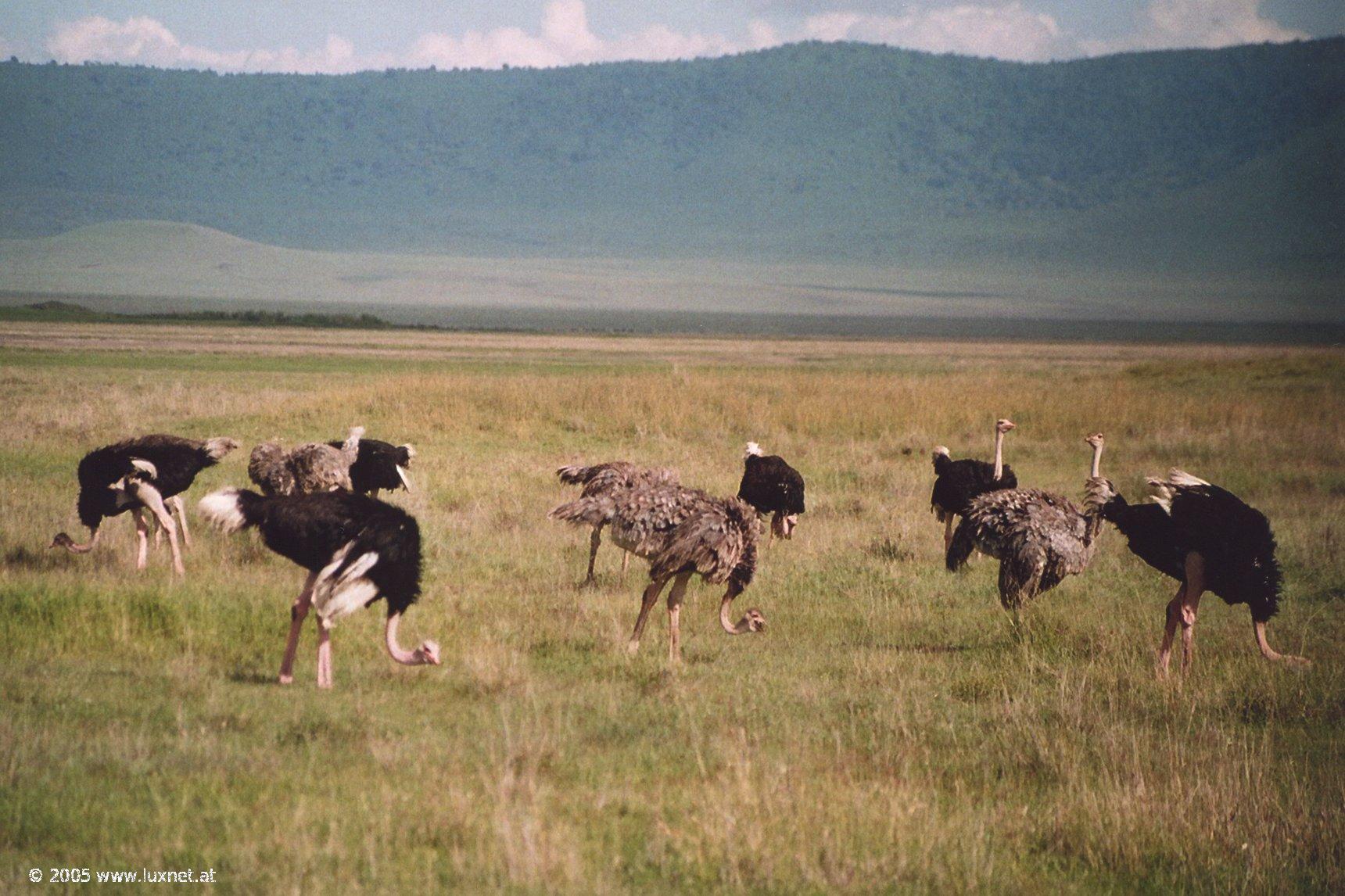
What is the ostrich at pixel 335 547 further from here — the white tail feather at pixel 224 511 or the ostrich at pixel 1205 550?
the ostrich at pixel 1205 550

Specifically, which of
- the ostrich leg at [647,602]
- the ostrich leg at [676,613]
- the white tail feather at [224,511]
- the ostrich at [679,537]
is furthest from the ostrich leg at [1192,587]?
the white tail feather at [224,511]

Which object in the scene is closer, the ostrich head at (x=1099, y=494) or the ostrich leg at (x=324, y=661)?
the ostrich leg at (x=324, y=661)

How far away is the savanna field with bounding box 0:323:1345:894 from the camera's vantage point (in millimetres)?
6832

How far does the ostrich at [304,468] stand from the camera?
15.1m

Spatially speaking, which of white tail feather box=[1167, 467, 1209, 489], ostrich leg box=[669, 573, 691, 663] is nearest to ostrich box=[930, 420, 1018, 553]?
white tail feather box=[1167, 467, 1209, 489]

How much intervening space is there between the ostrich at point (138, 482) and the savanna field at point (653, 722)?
294 millimetres

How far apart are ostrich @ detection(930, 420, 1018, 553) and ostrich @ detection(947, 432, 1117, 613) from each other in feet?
12.2

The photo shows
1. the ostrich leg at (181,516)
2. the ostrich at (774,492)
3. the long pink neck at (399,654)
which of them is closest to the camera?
the long pink neck at (399,654)

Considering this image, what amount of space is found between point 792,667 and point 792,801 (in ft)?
10.7

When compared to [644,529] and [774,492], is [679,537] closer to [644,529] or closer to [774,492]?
[644,529]

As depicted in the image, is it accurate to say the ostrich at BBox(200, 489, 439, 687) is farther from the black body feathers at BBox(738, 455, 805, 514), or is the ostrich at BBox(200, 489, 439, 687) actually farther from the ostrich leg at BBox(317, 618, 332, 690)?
the black body feathers at BBox(738, 455, 805, 514)

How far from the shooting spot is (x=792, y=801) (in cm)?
746

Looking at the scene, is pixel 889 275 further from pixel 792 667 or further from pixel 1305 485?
pixel 792 667

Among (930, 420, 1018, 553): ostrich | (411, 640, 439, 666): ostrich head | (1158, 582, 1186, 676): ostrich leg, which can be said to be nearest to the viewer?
(411, 640, 439, 666): ostrich head
